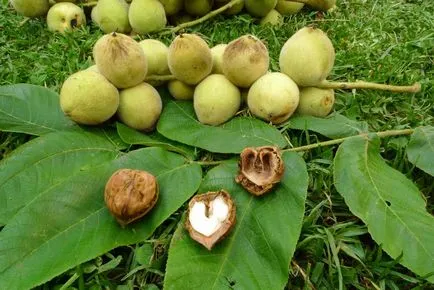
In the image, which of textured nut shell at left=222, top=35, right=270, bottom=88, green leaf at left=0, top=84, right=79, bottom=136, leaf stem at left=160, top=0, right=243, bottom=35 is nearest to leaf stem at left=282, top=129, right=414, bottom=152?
textured nut shell at left=222, top=35, right=270, bottom=88

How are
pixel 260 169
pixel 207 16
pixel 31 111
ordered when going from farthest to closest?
pixel 207 16 < pixel 31 111 < pixel 260 169

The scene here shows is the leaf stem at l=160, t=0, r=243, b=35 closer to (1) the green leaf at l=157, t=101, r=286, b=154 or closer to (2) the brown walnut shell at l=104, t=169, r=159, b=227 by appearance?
(1) the green leaf at l=157, t=101, r=286, b=154

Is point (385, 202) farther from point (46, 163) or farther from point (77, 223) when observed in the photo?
point (46, 163)

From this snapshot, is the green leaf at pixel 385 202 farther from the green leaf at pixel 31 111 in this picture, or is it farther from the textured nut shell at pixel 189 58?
the green leaf at pixel 31 111

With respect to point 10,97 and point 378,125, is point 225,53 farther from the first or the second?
point 10,97

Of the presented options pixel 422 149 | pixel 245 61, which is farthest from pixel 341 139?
pixel 245 61
